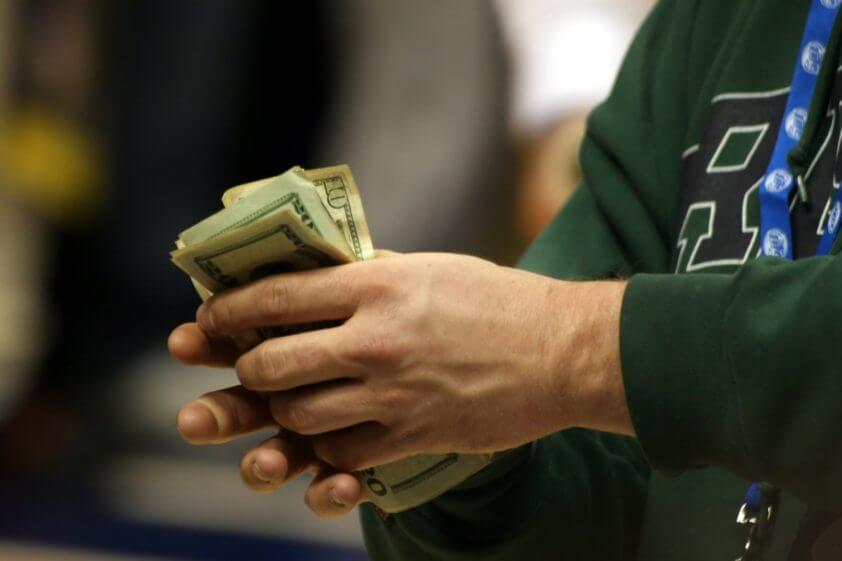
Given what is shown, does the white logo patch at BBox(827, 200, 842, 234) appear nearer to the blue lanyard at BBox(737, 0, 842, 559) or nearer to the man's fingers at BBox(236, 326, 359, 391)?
the blue lanyard at BBox(737, 0, 842, 559)

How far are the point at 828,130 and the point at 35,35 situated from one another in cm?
230

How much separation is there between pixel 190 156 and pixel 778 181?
1.83 meters

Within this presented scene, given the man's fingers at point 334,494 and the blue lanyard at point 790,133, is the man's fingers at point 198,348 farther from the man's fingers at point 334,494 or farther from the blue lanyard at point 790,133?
the blue lanyard at point 790,133

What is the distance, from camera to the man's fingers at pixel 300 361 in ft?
2.37

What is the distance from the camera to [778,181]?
85 cm

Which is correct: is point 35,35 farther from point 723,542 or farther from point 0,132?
point 723,542

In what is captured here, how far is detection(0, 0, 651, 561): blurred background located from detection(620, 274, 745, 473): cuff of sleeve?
1.54 metres

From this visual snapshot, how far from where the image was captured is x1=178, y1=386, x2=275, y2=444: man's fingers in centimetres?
76

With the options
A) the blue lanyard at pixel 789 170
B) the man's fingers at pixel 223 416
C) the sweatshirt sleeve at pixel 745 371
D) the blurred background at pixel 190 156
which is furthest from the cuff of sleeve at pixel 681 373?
the blurred background at pixel 190 156

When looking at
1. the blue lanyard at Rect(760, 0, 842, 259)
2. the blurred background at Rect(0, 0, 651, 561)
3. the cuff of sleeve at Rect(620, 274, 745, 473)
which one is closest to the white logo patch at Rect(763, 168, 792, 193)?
the blue lanyard at Rect(760, 0, 842, 259)

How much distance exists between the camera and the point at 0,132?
2.80m

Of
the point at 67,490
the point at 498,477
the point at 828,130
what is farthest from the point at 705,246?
the point at 67,490

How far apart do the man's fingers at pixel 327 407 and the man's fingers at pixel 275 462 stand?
0.8 inches

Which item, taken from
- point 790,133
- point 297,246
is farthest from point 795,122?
point 297,246
